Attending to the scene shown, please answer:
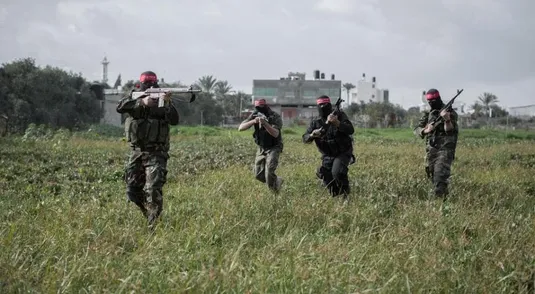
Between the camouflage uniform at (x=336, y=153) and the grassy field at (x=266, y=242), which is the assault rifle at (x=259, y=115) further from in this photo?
the grassy field at (x=266, y=242)

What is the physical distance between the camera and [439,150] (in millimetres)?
8609

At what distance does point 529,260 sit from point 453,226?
3.90 ft

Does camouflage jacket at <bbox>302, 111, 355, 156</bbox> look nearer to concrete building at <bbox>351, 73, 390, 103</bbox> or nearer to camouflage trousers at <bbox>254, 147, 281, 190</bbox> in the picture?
camouflage trousers at <bbox>254, 147, 281, 190</bbox>

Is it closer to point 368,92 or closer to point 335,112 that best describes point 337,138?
point 335,112

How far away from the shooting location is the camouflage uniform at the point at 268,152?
8.34 meters

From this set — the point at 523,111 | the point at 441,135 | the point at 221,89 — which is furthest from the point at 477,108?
the point at 441,135

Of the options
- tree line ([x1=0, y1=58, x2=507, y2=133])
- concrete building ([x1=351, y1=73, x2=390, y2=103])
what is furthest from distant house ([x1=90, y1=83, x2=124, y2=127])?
concrete building ([x1=351, y1=73, x2=390, y2=103])

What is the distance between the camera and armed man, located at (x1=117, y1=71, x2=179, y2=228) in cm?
608

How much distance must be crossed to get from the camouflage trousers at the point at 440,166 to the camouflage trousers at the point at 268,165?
2.41m

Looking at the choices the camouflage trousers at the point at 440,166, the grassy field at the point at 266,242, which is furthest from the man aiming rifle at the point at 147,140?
the camouflage trousers at the point at 440,166

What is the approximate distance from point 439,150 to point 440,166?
1.14 feet

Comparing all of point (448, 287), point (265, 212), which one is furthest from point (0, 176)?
point (448, 287)

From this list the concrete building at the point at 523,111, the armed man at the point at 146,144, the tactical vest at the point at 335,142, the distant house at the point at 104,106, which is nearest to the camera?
the armed man at the point at 146,144

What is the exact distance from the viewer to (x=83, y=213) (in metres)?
5.92
